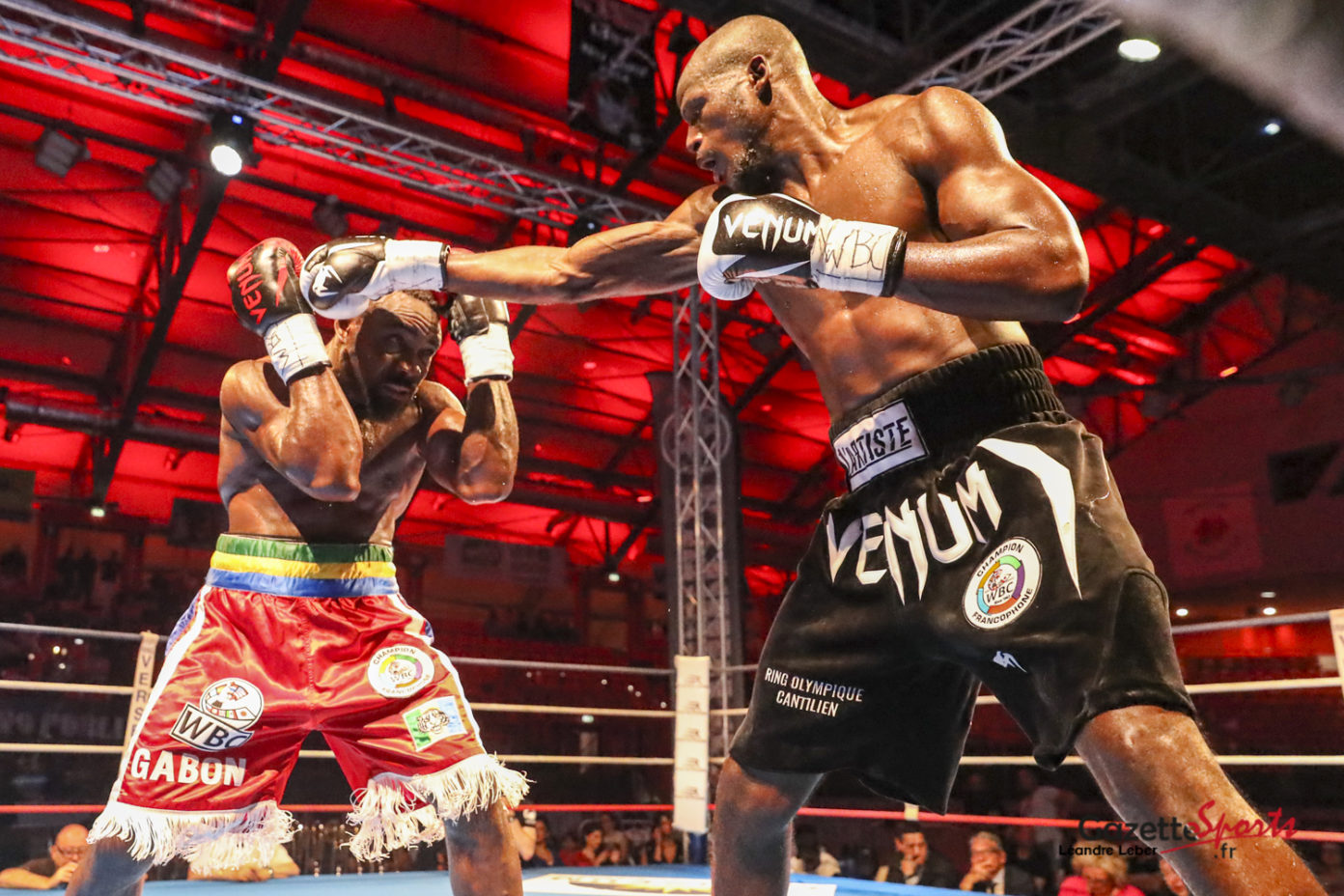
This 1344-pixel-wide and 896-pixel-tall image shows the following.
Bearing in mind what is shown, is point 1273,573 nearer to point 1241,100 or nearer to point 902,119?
point 1241,100

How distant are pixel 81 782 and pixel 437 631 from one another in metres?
4.40

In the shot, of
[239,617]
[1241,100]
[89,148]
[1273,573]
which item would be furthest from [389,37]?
[1273,573]

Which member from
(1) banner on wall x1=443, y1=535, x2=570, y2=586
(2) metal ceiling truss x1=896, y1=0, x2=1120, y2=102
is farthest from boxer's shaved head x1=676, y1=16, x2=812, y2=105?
(1) banner on wall x1=443, y1=535, x2=570, y2=586

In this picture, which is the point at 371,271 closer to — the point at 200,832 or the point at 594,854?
the point at 200,832

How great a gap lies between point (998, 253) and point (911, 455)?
0.29m

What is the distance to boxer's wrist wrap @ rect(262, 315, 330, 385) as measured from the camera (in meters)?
1.90

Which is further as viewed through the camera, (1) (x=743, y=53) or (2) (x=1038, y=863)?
(2) (x=1038, y=863)

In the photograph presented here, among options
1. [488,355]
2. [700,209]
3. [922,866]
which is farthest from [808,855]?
[700,209]

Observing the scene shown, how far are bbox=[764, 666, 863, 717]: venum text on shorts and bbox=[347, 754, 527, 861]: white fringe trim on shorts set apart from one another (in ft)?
2.09

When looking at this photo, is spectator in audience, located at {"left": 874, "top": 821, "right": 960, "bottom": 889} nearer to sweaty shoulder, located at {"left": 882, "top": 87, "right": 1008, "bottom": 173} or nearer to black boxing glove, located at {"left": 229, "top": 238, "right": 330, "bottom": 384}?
black boxing glove, located at {"left": 229, "top": 238, "right": 330, "bottom": 384}

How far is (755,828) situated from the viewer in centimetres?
142

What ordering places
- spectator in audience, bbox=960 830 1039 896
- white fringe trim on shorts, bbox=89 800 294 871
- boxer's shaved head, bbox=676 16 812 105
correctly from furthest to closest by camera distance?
spectator in audience, bbox=960 830 1039 896
white fringe trim on shorts, bbox=89 800 294 871
boxer's shaved head, bbox=676 16 812 105

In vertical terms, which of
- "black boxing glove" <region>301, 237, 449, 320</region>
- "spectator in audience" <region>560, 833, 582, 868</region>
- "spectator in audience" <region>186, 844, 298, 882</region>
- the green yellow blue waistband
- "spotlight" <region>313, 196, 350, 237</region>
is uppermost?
"spotlight" <region>313, 196, 350, 237</region>

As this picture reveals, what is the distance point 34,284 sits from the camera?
9141 millimetres
